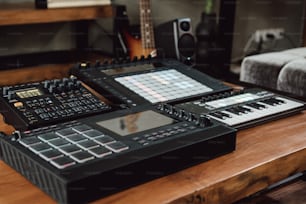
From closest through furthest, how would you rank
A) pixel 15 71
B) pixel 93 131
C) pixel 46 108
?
1. pixel 93 131
2. pixel 46 108
3. pixel 15 71

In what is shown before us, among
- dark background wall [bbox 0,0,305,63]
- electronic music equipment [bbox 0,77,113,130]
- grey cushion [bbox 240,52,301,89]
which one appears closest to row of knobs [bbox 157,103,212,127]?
electronic music equipment [bbox 0,77,113,130]

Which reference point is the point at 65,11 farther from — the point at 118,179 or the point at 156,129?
the point at 118,179

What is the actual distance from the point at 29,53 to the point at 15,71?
1.27 ft

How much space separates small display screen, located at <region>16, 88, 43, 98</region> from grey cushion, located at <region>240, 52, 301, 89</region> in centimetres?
110

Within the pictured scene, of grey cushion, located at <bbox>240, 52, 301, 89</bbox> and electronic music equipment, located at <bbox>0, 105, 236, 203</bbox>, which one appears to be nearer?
electronic music equipment, located at <bbox>0, 105, 236, 203</bbox>

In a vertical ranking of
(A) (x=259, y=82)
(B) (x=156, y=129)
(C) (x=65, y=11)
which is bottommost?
(A) (x=259, y=82)

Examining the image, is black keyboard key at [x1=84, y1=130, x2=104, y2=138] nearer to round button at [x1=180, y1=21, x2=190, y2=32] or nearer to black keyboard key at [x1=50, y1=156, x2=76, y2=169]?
black keyboard key at [x1=50, y1=156, x2=76, y2=169]

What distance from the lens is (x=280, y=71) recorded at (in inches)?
69.4

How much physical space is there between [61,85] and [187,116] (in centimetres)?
30

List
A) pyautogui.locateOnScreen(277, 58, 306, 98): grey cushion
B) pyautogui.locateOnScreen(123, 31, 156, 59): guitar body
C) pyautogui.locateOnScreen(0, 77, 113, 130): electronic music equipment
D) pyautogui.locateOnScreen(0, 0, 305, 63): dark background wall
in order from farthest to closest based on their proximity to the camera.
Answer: pyautogui.locateOnScreen(0, 0, 305, 63): dark background wall, pyautogui.locateOnScreen(123, 31, 156, 59): guitar body, pyautogui.locateOnScreen(277, 58, 306, 98): grey cushion, pyautogui.locateOnScreen(0, 77, 113, 130): electronic music equipment

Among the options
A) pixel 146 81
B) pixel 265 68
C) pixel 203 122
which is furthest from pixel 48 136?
pixel 265 68

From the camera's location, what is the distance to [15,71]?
1.75 metres

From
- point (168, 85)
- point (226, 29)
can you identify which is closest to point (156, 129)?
point (168, 85)

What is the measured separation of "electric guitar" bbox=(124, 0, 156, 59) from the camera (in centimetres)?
182
